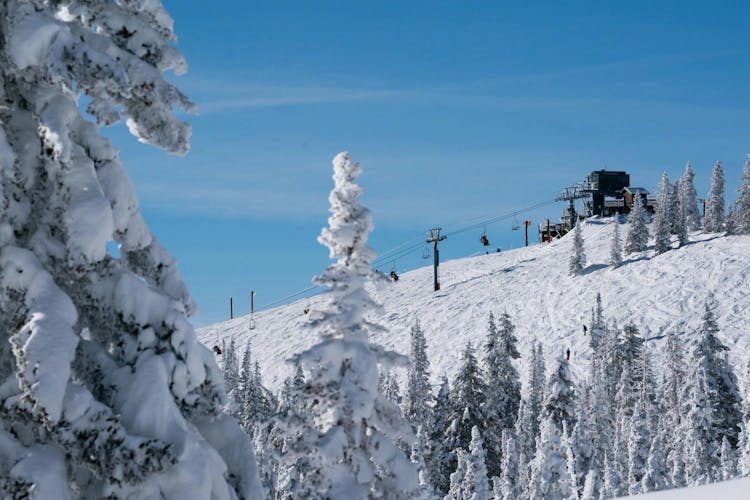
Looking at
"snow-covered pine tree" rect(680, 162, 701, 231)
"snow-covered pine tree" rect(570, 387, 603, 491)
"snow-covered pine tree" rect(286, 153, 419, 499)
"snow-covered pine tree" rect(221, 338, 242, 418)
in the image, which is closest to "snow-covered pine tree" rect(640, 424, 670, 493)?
"snow-covered pine tree" rect(570, 387, 603, 491)

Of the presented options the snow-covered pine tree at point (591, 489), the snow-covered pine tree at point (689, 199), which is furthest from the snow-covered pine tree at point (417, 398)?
the snow-covered pine tree at point (689, 199)

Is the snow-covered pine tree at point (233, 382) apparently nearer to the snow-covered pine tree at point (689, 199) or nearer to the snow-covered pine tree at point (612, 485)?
the snow-covered pine tree at point (612, 485)

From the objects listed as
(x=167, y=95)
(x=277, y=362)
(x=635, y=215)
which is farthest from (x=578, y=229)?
(x=167, y=95)

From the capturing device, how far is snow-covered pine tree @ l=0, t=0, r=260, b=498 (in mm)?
6293

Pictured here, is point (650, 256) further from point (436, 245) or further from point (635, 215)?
point (436, 245)

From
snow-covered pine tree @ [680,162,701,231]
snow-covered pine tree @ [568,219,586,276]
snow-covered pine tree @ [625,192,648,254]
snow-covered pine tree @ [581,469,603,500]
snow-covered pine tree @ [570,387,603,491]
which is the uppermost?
snow-covered pine tree @ [680,162,701,231]

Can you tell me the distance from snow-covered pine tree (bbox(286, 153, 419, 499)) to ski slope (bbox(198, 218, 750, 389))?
7209cm

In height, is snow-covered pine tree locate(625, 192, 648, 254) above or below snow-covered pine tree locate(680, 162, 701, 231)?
below

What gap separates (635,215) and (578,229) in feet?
22.8

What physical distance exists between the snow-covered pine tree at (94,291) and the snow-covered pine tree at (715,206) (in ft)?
388

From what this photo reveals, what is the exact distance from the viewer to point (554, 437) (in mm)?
40031

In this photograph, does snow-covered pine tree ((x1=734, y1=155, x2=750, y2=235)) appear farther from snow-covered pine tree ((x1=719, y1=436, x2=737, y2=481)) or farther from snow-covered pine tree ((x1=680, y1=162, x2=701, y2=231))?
snow-covered pine tree ((x1=719, y1=436, x2=737, y2=481))

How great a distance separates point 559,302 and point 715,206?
2564cm

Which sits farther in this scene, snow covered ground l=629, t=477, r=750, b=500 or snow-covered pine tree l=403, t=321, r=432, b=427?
snow-covered pine tree l=403, t=321, r=432, b=427
